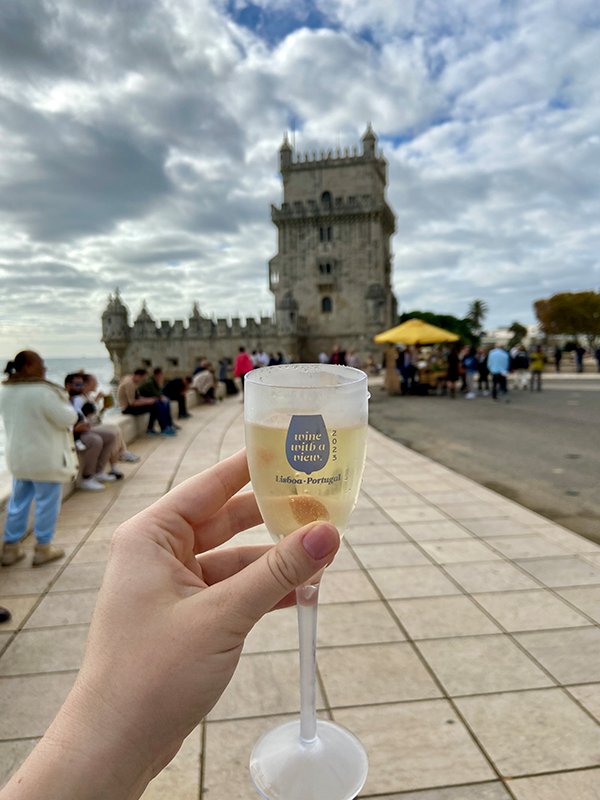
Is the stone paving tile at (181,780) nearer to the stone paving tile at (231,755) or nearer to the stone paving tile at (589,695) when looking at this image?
the stone paving tile at (231,755)

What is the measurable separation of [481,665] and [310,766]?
102cm

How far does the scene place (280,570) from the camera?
104 cm

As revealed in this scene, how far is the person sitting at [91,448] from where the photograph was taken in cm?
543

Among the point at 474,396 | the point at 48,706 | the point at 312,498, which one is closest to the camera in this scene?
Result: the point at 312,498

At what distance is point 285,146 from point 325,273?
1047 centimetres

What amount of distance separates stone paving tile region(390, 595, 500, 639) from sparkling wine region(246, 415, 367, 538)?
1.77 meters

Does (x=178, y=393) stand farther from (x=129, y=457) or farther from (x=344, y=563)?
(x=344, y=563)

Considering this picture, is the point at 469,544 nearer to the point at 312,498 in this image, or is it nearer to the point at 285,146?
the point at 312,498

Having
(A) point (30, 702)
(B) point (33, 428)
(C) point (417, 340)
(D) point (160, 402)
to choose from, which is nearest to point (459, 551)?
(A) point (30, 702)

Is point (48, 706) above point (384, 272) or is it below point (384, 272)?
below

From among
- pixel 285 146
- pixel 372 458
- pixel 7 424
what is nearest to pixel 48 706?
pixel 7 424

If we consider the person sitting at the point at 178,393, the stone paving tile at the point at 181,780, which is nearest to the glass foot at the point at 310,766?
the stone paving tile at the point at 181,780

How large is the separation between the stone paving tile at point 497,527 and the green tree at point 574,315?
4265cm

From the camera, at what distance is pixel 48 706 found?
2105 millimetres
